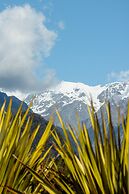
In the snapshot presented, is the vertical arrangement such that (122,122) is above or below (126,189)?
above

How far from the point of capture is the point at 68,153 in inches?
155

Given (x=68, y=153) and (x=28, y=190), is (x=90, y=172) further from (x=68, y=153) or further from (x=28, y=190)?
(x=28, y=190)

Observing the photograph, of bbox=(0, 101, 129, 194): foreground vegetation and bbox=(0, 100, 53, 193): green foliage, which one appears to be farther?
bbox=(0, 100, 53, 193): green foliage

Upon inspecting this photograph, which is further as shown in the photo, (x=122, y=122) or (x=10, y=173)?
(x=10, y=173)

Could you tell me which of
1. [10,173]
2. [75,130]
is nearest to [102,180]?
[75,130]

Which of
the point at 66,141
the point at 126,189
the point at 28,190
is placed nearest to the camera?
the point at 126,189

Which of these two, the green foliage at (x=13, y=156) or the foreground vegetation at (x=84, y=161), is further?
the green foliage at (x=13, y=156)

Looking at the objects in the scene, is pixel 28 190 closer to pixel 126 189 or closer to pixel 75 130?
pixel 75 130

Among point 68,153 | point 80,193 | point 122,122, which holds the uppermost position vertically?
point 122,122

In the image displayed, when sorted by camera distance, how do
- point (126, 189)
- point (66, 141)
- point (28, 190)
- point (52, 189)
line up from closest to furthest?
point (126, 189), point (52, 189), point (66, 141), point (28, 190)

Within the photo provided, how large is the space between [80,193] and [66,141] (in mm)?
526

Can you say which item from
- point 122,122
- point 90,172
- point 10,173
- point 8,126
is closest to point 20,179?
point 10,173

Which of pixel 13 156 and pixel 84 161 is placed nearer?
pixel 84 161

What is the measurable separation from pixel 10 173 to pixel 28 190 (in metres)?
0.68
